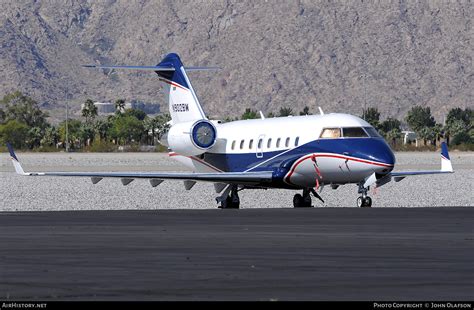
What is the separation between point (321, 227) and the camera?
2631cm

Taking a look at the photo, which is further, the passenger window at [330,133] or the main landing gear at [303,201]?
the main landing gear at [303,201]

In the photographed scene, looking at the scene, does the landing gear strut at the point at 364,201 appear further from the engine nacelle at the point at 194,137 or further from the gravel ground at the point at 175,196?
the engine nacelle at the point at 194,137

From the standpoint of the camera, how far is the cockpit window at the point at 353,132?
3578 centimetres

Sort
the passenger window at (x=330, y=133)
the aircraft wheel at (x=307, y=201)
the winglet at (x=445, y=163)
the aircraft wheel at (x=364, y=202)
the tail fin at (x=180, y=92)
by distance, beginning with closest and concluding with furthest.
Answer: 1. the aircraft wheel at (x=364, y=202)
2. the passenger window at (x=330, y=133)
3. the aircraft wheel at (x=307, y=201)
4. the winglet at (x=445, y=163)
5. the tail fin at (x=180, y=92)

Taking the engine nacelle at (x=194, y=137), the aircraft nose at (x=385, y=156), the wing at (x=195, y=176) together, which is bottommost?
the wing at (x=195, y=176)

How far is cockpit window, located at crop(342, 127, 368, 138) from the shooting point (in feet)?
117

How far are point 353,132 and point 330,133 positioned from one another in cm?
64

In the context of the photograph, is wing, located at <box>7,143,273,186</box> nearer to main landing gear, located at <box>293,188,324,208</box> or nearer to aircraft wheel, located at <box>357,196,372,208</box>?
main landing gear, located at <box>293,188,324,208</box>

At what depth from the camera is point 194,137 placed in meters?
40.1

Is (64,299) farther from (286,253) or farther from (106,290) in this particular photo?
(286,253)

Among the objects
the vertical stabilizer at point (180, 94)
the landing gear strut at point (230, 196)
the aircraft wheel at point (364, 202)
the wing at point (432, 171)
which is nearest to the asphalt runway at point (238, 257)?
the aircraft wheel at point (364, 202)

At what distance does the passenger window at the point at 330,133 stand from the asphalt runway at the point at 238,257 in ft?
Result: 19.0

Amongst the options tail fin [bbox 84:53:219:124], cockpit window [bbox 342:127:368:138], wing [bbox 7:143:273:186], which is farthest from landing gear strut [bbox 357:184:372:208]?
tail fin [bbox 84:53:219:124]

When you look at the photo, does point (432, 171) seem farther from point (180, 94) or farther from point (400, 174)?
point (180, 94)
